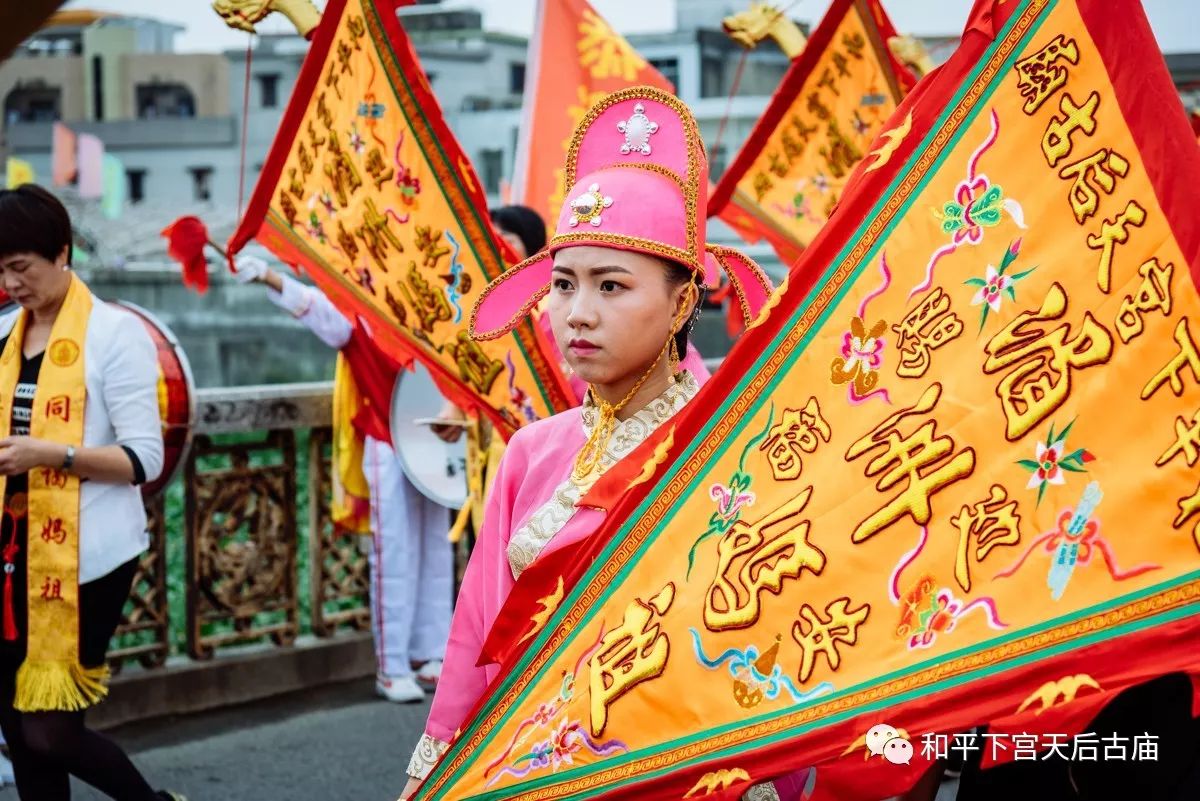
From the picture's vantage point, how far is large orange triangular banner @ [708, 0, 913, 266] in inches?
277

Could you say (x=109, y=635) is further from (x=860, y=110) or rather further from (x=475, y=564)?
(x=860, y=110)

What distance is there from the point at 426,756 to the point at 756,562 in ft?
2.39

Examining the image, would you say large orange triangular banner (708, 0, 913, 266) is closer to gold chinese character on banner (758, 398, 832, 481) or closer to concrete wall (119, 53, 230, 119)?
gold chinese character on banner (758, 398, 832, 481)

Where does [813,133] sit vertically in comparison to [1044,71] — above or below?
below

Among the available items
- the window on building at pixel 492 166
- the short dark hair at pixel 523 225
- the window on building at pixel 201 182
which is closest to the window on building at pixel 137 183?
the window on building at pixel 201 182

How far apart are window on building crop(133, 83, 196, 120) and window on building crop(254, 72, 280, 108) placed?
27.1 ft

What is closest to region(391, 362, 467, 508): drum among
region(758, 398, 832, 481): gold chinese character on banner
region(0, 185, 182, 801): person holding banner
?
region(0, 185, 182, 801): person holding banner

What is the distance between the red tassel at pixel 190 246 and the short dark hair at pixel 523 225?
106 centimetres

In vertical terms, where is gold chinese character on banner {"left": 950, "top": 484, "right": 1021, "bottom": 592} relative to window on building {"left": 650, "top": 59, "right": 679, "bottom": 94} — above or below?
above

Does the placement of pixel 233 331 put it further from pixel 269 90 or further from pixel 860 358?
pixel 269 90

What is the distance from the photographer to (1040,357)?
1.91 m

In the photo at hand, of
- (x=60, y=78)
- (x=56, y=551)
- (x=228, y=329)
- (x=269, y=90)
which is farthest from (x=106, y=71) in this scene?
(x=56, y=551)

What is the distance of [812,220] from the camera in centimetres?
705

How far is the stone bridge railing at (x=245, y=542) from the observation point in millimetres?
6232
